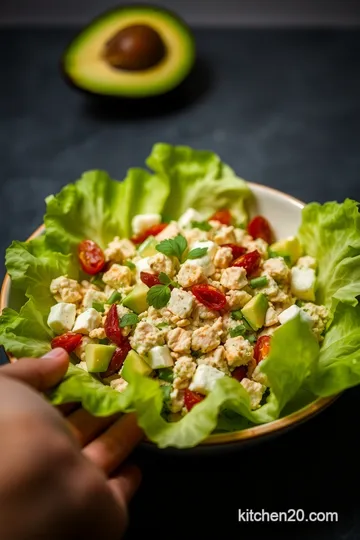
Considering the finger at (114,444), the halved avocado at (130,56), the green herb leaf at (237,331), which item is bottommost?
the finger at (114,444)

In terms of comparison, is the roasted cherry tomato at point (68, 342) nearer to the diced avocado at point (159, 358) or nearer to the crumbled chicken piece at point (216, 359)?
the diced avocado at point (159, 358)

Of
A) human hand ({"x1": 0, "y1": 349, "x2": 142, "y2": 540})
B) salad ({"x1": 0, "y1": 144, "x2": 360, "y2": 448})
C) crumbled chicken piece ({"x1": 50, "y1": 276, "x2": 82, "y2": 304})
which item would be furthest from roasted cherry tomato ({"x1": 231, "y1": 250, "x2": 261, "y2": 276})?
human hand ({"x1": 0, "y1": 349, "x2": 142, "y2": 540})

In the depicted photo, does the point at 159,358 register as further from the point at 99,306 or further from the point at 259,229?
A: the point at 259,229

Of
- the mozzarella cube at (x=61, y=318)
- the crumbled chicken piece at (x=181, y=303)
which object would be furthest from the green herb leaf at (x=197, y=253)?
the mozzarella cube at (x=61, y=318)

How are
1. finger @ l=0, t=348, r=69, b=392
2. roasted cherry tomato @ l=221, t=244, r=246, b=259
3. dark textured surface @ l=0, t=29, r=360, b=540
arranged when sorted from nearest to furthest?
finger @ l=0, t=348, r=69, b=392 → roasted cherry tomato @ l=221, t=244, r=246, b=259 → dark textured surface @ l=0, t=29, r=360, b=540

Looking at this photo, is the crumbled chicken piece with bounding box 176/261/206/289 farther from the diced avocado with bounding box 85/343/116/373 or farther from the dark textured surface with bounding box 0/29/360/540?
the dark textured surface with bounding box 0/29/360/540

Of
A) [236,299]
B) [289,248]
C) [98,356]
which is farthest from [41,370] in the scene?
[289,248]

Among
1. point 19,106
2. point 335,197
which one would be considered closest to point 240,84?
point 335,197
